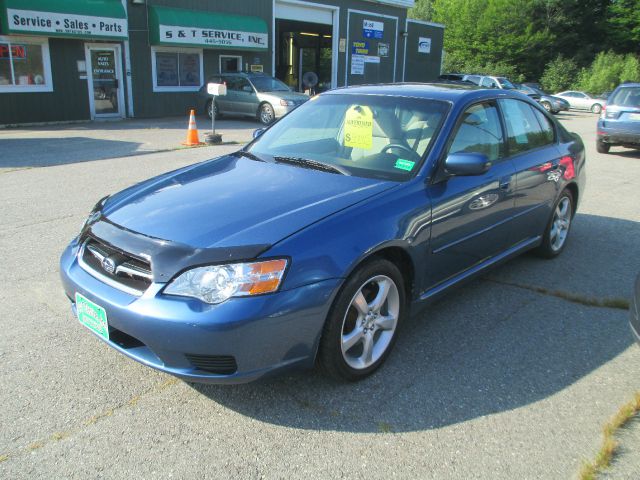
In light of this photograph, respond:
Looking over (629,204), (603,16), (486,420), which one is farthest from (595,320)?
(603,16)

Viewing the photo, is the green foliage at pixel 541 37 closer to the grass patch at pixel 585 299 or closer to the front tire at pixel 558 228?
the front tire at pixel 558 228

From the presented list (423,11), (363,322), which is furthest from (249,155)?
(423,11)

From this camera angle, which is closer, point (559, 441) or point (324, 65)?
point (559, 441)

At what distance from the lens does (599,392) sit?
322 centimetres

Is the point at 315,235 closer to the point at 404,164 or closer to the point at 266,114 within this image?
the point at 404,164

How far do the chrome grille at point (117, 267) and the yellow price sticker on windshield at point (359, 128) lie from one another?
1754mm

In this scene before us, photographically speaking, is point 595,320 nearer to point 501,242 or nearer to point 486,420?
point 501,242

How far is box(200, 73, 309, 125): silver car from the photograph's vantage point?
55.6ft

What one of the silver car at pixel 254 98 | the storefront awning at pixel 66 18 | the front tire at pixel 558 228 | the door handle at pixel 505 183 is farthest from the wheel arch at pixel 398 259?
the storefront awning at pixel 66 18

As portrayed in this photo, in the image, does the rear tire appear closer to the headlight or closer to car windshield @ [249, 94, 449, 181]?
car windshield @ [249, 94, 449, 181]

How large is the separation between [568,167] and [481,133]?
5.25 feet

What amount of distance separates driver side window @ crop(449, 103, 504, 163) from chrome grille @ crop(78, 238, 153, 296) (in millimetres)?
2120

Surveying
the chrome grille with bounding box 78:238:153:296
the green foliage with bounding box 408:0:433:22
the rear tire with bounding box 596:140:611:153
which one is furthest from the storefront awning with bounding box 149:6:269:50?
the green foliage with bounding box 408:0:433:22

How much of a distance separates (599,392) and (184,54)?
19800 mm
